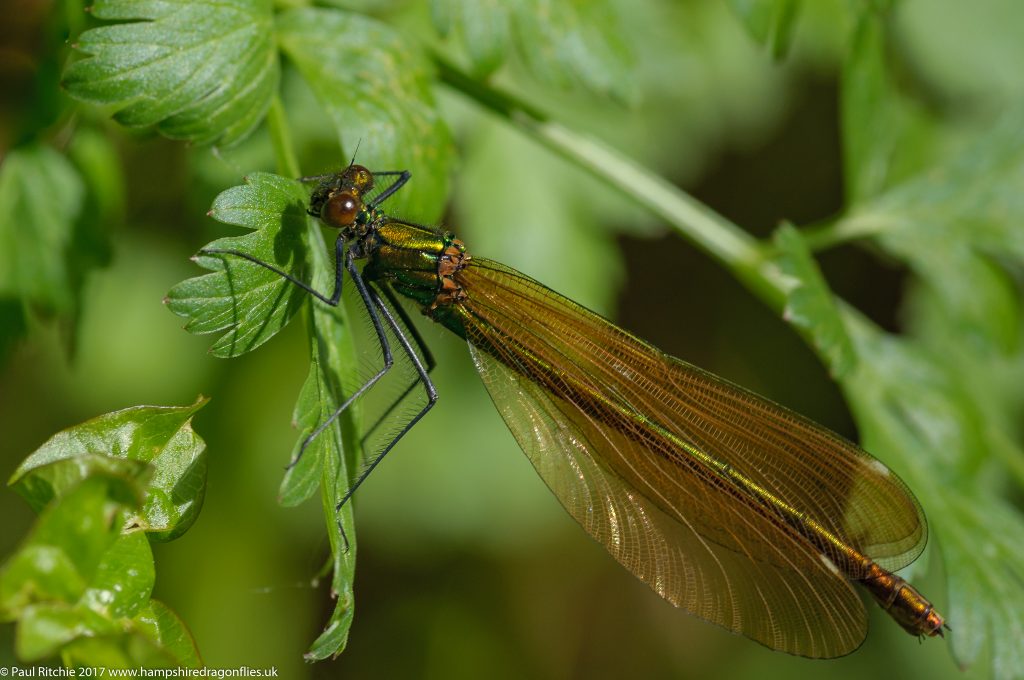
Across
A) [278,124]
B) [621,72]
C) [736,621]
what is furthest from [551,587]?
[278,124]

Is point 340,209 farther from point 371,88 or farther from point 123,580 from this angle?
point 123,580

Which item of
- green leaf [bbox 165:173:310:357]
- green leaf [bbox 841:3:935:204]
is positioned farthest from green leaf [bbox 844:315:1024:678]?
green leaf [bbox 165:173:310:357]

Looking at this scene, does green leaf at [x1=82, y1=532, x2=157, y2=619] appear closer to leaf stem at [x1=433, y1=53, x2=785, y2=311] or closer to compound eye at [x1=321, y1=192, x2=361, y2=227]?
compound eye at [x1=321, y1=192, x2=361, y2=227]

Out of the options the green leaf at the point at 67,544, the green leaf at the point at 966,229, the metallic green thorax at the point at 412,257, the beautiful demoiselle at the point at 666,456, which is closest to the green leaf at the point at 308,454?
the green leaf at the point at 67,544

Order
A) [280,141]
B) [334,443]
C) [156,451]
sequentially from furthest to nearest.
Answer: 1. [280,141]
2. [334,443]
3. [156,451]

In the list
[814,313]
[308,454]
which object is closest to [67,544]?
[308,454]

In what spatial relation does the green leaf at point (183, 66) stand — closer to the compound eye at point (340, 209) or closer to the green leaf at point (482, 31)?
the compound eye at point (340, 209)
